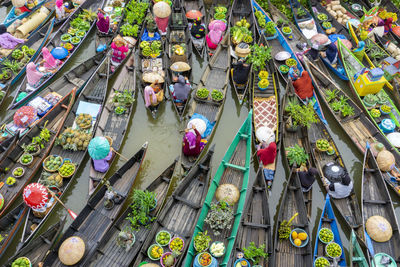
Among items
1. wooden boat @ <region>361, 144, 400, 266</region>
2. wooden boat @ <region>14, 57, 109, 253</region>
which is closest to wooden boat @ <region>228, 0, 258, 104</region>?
wooden boat @ <region>361, 144, 400, 266</region>

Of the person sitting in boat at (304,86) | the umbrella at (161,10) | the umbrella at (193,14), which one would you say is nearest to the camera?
→ the person sitting in boat at (304,86)

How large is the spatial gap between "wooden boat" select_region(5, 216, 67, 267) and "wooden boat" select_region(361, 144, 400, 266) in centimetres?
1176

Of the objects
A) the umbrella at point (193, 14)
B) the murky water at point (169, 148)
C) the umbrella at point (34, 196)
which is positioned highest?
the umbrella at point (193, 14)

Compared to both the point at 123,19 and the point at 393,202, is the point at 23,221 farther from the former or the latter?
the point at 393,202

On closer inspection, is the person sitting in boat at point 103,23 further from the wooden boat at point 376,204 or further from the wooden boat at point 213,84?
the wooden boat at point 376,204

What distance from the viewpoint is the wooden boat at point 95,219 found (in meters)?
11.7

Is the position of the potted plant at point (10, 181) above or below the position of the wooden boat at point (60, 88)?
below

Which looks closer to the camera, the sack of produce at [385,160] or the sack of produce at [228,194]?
the sack of produce at [228,194]

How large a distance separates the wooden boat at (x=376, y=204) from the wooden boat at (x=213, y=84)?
23.9 feet

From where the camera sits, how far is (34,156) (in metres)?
14.5

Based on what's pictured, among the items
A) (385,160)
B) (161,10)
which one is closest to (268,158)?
(385,160)

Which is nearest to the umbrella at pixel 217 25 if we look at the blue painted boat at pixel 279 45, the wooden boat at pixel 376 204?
the blue painted boat at pixel 279 45

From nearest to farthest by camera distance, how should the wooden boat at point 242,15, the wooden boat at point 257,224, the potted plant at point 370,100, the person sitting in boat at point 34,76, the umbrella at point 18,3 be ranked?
the wooden boat at point 257,224, the person sitting in boat at point 34,76, the potted plant at point 370,100, the wooden boat at point 242,15, the umbrella at point 18,3

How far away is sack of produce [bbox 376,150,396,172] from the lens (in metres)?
14.4
